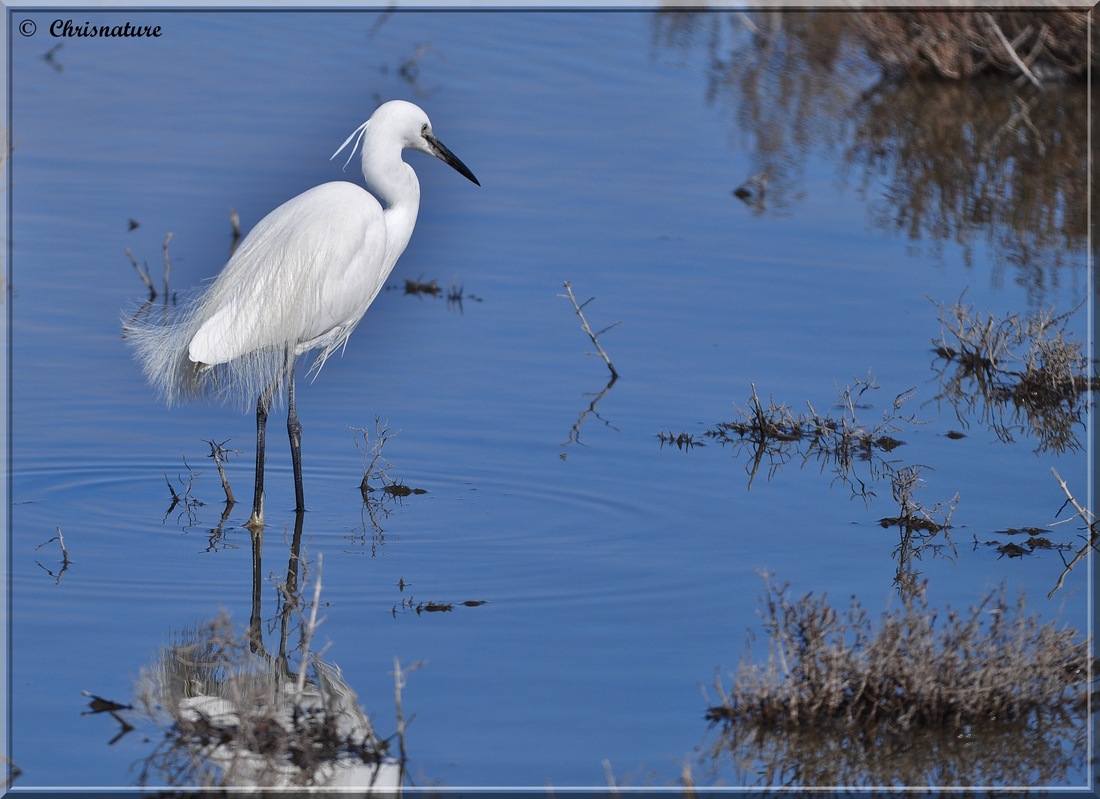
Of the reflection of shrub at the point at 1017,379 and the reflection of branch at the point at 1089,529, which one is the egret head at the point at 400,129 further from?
the reflection of shrub at the point at 1017,379

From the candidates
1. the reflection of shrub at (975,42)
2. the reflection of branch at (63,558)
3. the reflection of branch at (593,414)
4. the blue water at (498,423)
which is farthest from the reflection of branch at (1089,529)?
the reflection of shrub at (975,42)

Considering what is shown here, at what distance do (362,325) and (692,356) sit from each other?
204cm

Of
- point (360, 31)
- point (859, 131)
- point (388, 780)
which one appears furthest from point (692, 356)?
point (360, 31)

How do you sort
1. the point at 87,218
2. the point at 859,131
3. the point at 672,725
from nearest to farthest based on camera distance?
the point at 672,725 < the point at 87,218 < the point at 859,131

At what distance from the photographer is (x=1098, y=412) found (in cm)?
823

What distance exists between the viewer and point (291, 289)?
21.2 ft

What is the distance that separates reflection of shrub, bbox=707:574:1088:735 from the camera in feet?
14.9

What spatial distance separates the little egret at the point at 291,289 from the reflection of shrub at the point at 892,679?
100 inches

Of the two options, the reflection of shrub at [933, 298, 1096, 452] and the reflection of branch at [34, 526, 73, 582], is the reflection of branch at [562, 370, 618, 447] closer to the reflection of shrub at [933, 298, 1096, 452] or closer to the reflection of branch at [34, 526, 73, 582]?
the reflection of shrub at [933, 298, 1096, 452]

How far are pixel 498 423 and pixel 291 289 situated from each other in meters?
1.53

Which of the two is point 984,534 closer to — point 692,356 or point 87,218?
point 692,356

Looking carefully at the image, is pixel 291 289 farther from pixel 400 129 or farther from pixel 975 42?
pixel 975 42

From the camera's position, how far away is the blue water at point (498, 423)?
496 centimetres

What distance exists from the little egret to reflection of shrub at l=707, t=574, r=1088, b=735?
2552 mm
